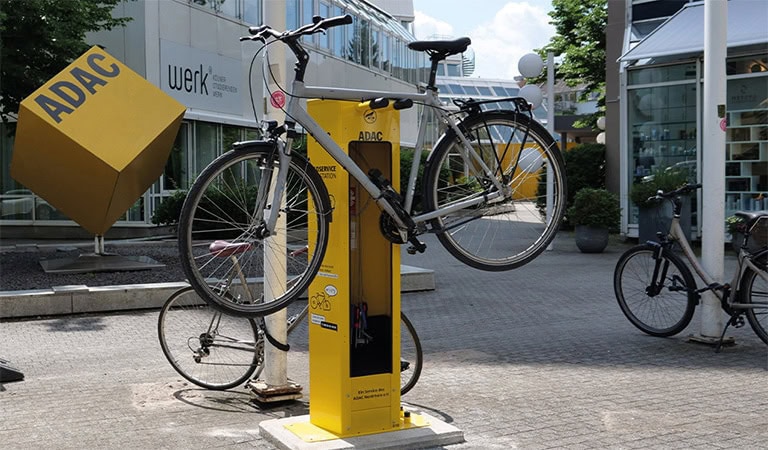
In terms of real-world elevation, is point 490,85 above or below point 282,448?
above

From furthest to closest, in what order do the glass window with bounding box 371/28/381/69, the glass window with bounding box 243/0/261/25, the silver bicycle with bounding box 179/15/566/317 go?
the glass window with bounding box 371/28/381/69 < the glass window with bounding box 243/0/261/25 < the silver bicycle with bounding box 179/15/566/317

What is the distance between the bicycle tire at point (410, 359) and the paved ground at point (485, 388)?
5.0 inches

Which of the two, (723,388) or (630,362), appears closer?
(723,388)

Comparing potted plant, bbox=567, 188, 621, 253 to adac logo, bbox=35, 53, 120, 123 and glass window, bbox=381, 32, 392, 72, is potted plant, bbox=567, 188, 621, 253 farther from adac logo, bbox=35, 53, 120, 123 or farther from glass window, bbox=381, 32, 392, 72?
glass window, bbox=381, 32, 392, 72

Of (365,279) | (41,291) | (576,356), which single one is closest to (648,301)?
(576,356)

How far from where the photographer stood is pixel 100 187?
11.1 m

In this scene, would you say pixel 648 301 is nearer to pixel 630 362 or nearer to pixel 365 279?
pixel 630 362

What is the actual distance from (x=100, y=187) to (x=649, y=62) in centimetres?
1173

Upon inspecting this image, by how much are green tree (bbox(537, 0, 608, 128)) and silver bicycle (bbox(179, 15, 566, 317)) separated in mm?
28211

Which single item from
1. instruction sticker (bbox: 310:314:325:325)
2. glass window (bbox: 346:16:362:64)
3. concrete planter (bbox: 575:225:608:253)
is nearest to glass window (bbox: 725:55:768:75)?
concrete planter (bbox: 575:225:608:253)

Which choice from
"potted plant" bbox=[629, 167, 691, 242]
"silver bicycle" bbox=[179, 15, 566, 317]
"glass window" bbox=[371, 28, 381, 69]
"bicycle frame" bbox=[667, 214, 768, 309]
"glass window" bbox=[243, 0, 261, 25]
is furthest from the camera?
"glass window" bbox=[371, 28, 381, 69]

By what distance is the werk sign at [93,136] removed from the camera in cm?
1061

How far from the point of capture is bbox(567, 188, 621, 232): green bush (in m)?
16.2

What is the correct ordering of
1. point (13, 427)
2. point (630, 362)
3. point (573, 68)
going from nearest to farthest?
point (13, 427), point (630, 362), point (573, 68)
